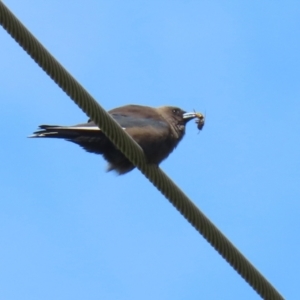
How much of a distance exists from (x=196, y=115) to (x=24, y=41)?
4.88 m

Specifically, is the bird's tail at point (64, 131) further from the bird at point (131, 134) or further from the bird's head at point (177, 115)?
the bird's head at point (177, 115)

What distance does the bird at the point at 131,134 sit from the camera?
7.43m

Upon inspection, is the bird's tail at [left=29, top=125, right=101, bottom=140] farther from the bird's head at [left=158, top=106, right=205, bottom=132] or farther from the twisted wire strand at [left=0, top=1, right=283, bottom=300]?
the bird's head at [left=158, top=106, right=205, bottom=132]

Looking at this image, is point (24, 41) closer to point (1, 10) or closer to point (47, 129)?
point (1, 10)

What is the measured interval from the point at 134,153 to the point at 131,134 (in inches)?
82.1

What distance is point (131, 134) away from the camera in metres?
8.13

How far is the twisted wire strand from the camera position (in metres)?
5.04

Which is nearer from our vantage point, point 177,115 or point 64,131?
point 64,131

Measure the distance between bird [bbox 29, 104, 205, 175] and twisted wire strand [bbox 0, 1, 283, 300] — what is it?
1.24 m

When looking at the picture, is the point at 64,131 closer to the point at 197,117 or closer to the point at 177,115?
the point at 177,115

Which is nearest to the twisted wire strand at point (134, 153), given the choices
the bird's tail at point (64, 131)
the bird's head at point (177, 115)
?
the bird's tail at point (64, 131)

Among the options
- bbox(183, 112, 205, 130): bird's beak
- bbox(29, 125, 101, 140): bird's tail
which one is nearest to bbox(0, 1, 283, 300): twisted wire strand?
bbox(29, 125, 101, 140): bird's tail

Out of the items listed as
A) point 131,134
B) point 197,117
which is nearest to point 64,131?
point 131,134

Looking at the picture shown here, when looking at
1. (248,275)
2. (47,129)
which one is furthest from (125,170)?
(248,275)
